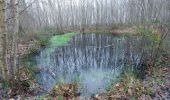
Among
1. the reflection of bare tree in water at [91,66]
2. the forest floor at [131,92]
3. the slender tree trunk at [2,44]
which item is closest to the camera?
the forest floor at [131,92]

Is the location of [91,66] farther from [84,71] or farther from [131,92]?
[131,92]

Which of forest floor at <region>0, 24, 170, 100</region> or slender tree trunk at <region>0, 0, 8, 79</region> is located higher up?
slender tree trunk at <region>0, 0, 8, 79</region>

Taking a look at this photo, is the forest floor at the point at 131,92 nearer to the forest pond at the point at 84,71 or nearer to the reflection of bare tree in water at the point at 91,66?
the forest pond at the point at 84,71

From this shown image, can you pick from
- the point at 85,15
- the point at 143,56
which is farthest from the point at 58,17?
the point at 143,56

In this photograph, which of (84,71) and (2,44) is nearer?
(2,44)

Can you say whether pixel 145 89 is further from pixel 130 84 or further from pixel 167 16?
pixel 167 16

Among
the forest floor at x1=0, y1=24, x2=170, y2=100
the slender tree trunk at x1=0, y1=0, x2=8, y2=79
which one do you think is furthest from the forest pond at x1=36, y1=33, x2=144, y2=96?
the slender tree trunk at x1=0, y1=0, x2=8, y2=79

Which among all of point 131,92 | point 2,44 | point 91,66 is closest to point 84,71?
point 91,66

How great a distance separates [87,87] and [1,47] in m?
3.00

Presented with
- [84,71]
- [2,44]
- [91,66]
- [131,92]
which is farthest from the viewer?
[91,66]

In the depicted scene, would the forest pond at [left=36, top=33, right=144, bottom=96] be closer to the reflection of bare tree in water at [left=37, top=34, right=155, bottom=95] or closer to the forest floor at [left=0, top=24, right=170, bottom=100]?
the reflection of bare tree in water at [left=37, top=34, right=155, bottom=95]

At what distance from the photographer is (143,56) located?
10.6 m

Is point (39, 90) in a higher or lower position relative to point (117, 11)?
lower

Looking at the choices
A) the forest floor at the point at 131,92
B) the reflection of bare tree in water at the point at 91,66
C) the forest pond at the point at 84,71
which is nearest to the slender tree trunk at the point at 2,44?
the forest floor at the point at 131,92
